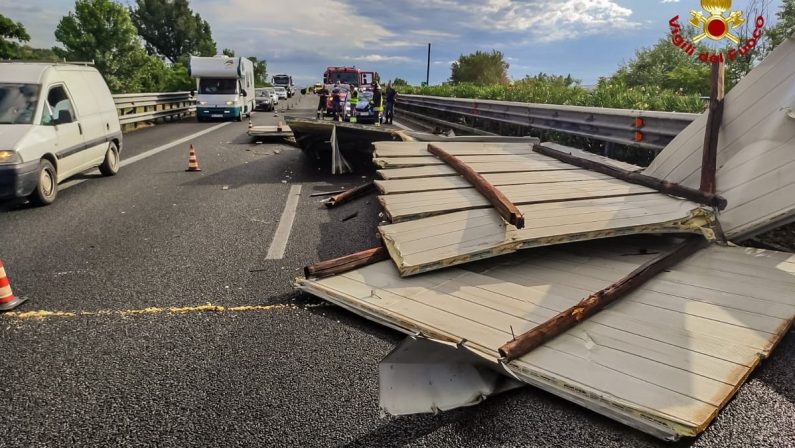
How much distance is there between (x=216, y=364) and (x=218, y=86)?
2489 cm

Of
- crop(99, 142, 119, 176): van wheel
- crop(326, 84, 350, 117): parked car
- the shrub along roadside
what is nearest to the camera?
the shrub along roadside

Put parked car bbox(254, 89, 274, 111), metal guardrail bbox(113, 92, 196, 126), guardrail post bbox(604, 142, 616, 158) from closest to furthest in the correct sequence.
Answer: guardrail post bbox(604, 142, 616, 158) < metal guardrail bbox(113, 92, 196, 126) < parked car bbox(254, 89, 274, 111)

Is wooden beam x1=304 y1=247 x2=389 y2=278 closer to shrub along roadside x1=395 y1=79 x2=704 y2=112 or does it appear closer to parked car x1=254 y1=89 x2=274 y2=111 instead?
shrub along roadside x1=395 y1=79 x2=704 y2=112

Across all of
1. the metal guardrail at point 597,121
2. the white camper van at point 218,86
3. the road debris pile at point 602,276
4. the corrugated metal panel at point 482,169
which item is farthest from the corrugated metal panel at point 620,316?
the white camper van at point 218,86

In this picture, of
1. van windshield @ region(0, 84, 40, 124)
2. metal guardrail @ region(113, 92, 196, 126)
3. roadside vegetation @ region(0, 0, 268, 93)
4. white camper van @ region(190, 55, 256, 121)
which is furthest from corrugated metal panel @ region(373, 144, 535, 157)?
roadside vegetation @ region(0, 0, 268, 93)

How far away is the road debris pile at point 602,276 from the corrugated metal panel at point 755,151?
0.6 inches

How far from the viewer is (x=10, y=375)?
2943 mm

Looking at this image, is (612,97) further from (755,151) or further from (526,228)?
(526,228)

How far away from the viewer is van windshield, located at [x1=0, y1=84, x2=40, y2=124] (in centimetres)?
748

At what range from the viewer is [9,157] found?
6691 millimetres

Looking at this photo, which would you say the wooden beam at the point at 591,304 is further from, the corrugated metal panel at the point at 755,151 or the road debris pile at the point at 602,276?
the corrugated metal panel at the point at 755,151

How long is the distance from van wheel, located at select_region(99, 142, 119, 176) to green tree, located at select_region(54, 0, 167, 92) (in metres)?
28.2

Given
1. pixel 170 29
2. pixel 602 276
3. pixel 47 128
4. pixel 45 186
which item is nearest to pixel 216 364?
pixel 602 276

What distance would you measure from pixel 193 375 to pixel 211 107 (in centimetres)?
2385
